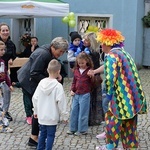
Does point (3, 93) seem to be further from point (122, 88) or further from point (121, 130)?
point (122, 88)

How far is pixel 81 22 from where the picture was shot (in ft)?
51.7

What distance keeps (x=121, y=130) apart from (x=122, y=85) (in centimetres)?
64

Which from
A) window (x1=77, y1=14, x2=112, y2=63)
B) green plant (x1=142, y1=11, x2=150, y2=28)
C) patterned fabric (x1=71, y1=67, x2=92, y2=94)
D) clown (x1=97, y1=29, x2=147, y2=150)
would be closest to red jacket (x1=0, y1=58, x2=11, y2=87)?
patterned fabric (x1=71, y1=67, x2=92, y2=94)

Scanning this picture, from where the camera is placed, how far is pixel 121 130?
5.58 meters

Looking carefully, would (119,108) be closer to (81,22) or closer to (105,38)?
(105,38)

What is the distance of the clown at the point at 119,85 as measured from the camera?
5.27 m

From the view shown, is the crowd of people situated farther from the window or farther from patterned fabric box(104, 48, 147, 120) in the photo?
the window

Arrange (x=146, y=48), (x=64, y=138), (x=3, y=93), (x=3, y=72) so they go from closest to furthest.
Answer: (x=64, y=138)
(x=3, y=72)
(x=3, y=93)
(x=146, y=48)

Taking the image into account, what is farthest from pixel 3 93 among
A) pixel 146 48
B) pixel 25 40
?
pixel 146 48

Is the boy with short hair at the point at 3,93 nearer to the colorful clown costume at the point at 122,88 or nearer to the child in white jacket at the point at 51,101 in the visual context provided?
the child in white jacket at the point at 51,101

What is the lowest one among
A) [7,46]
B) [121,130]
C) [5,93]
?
[121,130]

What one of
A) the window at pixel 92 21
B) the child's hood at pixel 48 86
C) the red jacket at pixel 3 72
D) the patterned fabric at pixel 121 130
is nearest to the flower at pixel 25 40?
the window at pixel 92 21

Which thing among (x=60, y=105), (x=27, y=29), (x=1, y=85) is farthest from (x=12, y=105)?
(x=27, y=29)

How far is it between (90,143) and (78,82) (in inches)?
40.0
